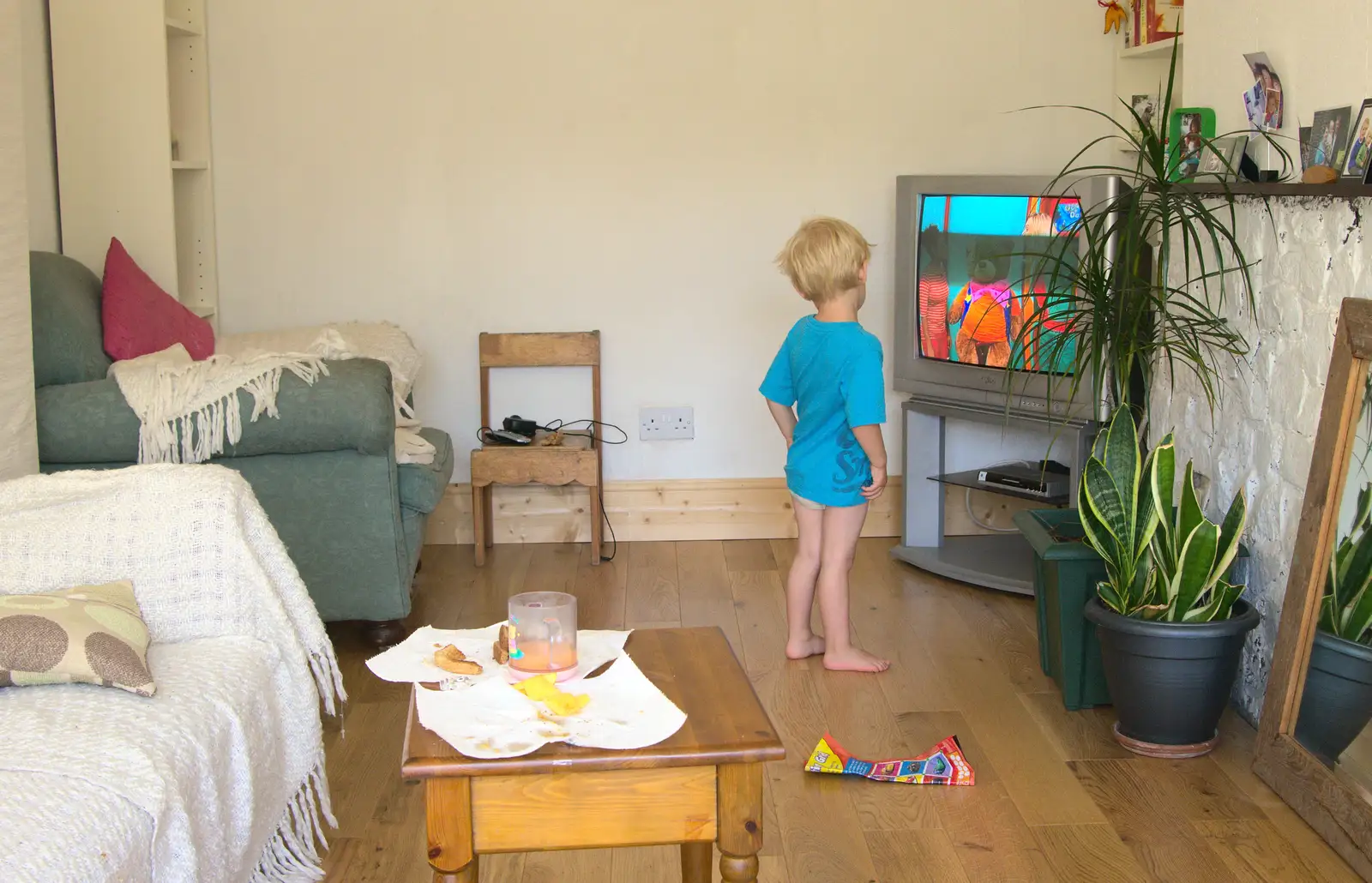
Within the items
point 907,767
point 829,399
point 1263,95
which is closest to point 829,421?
point 829,399

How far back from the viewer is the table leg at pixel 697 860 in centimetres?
181

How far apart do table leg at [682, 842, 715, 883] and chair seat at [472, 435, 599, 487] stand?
2.23m

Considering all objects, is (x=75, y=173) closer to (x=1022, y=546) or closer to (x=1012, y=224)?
(x=1012, y=224)

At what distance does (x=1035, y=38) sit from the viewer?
4219 millimetres

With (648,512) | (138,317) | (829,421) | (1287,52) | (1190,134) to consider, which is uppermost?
(1287,52)

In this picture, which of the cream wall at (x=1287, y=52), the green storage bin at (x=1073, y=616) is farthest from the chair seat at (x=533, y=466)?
the cream wall at (x=1287, y=52)

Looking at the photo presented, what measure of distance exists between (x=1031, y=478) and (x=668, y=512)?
1.17 meters

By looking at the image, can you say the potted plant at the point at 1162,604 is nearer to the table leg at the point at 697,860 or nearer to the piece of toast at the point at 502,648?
the table leg at the point at 697,860

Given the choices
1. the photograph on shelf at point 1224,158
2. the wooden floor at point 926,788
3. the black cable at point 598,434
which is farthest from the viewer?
the black cable at point 598,434

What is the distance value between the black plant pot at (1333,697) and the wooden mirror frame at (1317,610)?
0.07 ft

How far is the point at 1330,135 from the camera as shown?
8.01 ft

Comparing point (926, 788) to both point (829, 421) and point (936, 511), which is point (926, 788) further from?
point (936, 511)

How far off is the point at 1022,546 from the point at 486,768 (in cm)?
301

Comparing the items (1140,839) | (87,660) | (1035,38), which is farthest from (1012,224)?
(87,660)
